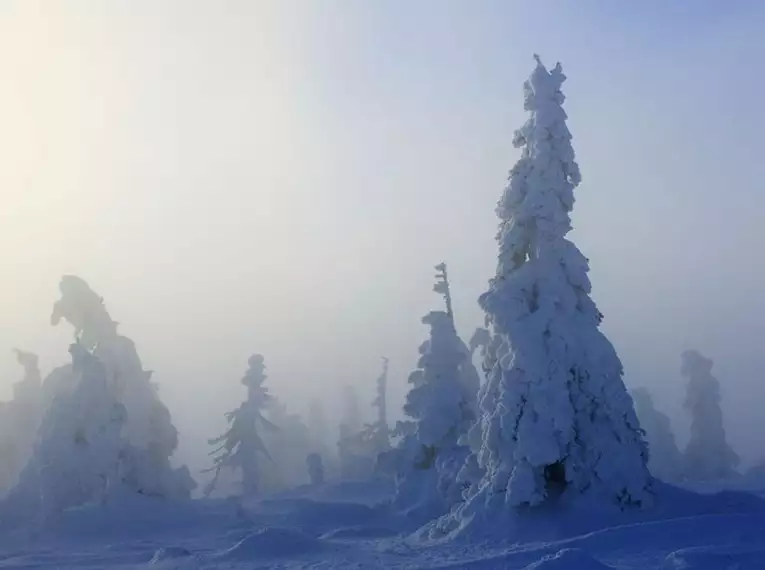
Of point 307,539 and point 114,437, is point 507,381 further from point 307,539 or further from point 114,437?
point 114,437

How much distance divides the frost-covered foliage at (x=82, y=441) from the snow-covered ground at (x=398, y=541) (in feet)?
6.02

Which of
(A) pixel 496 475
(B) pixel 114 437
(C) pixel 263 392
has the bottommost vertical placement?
(A) pixel 496 475

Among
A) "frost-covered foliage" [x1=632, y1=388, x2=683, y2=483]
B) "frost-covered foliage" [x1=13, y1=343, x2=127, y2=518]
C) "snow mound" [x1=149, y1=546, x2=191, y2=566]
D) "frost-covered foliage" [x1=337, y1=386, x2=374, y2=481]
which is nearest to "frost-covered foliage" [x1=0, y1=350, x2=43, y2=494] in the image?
"frost-covered foliage" [x1=13, y1=343, x2=127, y2=518]

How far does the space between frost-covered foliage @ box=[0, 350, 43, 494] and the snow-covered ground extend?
69.6 ft

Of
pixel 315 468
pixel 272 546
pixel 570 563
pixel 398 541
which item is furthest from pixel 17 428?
pixel 570 563

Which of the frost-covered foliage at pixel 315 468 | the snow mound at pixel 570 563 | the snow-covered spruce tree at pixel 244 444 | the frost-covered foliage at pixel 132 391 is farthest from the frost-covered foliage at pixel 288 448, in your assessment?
the snow mound at pixel 570 563

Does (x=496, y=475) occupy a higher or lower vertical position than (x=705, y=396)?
lower

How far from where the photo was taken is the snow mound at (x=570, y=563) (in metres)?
18.3

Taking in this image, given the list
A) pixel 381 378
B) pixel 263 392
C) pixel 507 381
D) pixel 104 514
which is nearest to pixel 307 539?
pixel 507 381

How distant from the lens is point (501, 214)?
31.2 metres

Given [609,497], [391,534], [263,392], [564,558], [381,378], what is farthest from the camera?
[381,378]

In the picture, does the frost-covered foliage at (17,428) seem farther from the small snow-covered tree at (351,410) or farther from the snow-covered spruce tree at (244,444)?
the small snow-covered tree at (351,410)

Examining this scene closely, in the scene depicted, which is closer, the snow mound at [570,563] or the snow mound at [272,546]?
the snow mound at [570,563]

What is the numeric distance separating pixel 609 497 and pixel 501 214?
38.8 ft
